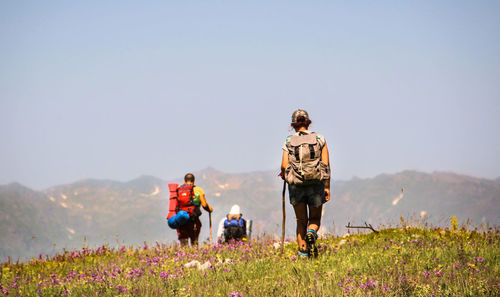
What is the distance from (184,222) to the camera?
493 inches

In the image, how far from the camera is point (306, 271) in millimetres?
6840

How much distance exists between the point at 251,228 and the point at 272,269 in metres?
7.54

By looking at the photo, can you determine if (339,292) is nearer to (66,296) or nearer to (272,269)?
(272,269)

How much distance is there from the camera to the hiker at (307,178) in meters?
8.21

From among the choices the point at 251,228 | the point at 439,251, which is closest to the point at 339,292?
the point at 439,251

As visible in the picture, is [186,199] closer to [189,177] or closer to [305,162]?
[189,177]

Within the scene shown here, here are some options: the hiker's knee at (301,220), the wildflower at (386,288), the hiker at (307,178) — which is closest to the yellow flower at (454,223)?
the hiker at (307,178)

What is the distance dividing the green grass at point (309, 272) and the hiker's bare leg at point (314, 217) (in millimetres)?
491

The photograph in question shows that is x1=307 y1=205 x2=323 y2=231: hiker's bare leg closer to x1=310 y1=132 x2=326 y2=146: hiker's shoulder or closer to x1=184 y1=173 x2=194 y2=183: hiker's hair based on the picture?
x1=310 y1=132 x2=326 y2=146: hiker's shoulder

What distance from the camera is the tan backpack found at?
26.8 feet

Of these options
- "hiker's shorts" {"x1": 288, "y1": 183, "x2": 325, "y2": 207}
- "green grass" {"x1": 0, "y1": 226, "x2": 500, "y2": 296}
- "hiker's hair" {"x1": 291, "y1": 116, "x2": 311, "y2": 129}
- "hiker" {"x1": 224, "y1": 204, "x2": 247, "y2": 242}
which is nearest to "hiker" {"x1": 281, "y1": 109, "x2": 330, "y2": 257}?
"hiker's shorts" {"x1": 288, "y1": 183, "x2": 325, "y2": 207}

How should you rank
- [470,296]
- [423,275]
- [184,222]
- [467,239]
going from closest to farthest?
1. [470,296]
2. [423,275]
3. [467,239]
4. [184,222]

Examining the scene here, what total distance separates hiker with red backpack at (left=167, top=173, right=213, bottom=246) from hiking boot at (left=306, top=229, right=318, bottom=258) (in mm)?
4687

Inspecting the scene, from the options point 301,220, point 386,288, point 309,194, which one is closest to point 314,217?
point 301,220
